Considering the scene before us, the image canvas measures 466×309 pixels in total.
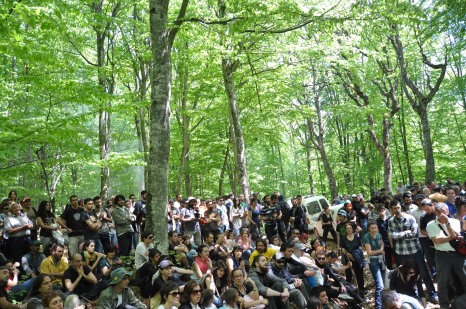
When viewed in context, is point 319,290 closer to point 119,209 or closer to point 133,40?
point 119,209

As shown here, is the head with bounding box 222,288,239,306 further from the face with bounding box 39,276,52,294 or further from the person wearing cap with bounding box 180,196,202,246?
the person wearing cap with bounding box 180,196,202,246

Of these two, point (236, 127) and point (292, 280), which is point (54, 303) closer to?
point (292, 280)

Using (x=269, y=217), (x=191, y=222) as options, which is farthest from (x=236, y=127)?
(x=191, y=222)

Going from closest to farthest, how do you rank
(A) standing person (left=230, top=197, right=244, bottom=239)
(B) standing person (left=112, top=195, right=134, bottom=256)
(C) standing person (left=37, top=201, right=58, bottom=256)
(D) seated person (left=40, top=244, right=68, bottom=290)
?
(D) seated person (left=40, top=244, right=68, bottom=290), (C) standing person (left=37, top=201, right=58, bottom=256), (B) standing person (left=112, top=195, right=134, bottom=256), (A) standing person (left=230, top=197, right=244, bottom=239)

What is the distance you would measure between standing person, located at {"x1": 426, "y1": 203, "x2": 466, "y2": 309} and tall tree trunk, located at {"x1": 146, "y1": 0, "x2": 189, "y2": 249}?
4.62 m

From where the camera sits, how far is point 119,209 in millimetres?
9336

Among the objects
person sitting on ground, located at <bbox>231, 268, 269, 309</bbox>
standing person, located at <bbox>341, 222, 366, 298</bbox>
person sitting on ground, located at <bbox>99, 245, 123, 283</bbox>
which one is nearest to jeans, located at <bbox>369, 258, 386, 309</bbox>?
standing person, located at <bbox>341, 222, 366, 298</bbox>

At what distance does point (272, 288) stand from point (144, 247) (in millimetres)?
2427

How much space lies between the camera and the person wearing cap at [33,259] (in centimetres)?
759

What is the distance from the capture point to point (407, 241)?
24.3ft

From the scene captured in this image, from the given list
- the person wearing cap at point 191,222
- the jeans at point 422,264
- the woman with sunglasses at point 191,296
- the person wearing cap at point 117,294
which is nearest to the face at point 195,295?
the woman with sunglasses at point 191,296

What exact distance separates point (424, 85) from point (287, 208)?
2219cm

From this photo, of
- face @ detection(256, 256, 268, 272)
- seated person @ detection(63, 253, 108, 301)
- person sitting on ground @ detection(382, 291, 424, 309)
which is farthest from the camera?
face @ detection(256, 256, 268, 272)

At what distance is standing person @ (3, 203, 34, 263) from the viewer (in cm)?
783
